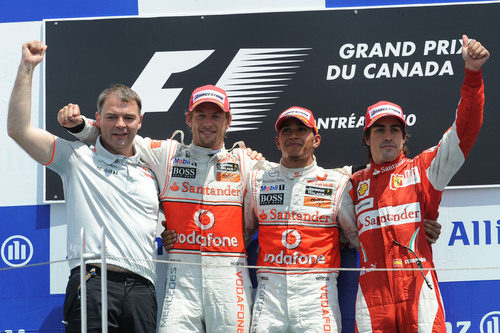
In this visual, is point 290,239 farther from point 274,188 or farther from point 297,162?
point 297,162

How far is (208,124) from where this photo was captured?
3.39 metres

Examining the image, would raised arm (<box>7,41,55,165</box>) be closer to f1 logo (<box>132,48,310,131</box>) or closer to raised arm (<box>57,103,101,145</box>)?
raised arm (<box>57,103,101,145</box>)

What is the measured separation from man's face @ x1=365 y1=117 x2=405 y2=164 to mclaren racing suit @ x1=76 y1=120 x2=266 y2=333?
2.20 ft

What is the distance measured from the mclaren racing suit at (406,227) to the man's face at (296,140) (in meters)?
0.36

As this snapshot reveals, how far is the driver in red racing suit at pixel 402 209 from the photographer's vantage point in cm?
301

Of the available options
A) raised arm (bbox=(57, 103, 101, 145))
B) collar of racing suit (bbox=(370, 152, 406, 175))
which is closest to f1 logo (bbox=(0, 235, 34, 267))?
raised arm (bbox=(57, 103, 101, 145))

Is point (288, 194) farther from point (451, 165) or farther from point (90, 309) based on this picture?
point (90, 309)

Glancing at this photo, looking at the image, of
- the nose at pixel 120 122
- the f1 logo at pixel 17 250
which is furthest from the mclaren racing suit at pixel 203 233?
the f1 logo at pixel 17 250

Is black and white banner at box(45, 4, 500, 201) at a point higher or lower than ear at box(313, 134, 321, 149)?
higher

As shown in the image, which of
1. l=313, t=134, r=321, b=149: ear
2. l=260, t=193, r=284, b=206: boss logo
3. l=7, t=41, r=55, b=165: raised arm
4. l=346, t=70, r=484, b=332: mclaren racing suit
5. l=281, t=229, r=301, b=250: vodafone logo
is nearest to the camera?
l=7, t=41, r=55, b=165: raised arm

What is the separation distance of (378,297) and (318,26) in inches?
66.0

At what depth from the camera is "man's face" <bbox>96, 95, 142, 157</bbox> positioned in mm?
3184

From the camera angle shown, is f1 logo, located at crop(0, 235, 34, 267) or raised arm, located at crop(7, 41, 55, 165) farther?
f1 logo, located at crop(0, 235, 34, 267)

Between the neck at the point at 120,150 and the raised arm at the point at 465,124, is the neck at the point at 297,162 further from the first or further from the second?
the neck at the point at 120,150
